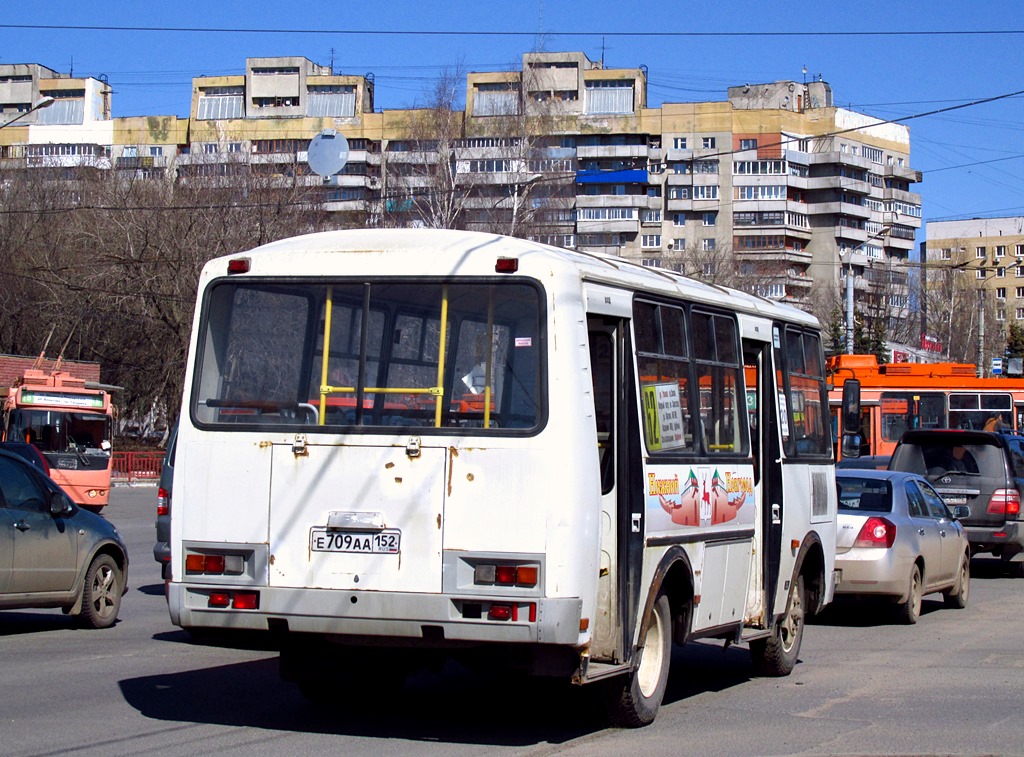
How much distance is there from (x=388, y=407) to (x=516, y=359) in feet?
2.41

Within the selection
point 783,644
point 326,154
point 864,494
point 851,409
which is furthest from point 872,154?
point 783,644

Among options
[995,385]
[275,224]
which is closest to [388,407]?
[995,385]

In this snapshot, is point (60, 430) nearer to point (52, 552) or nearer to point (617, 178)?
point (52, 552)

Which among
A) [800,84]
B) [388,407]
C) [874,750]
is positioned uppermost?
[800,84]

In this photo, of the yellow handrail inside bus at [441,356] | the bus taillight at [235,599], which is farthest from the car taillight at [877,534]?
the bus taillight at [235,599]

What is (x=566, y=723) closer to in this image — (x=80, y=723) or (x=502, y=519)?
(x=502, y=519)

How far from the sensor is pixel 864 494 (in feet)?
48.1

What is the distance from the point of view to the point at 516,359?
23.7 feet

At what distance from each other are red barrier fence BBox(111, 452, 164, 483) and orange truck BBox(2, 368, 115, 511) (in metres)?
10.8

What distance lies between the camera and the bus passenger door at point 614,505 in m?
7.60

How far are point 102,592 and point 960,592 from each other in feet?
31.1

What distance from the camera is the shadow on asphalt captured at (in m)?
8.05

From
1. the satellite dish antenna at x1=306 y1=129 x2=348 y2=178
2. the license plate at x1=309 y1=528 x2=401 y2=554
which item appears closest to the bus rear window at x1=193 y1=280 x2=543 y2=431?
the license plate at x1=309 y1=528 x2=401 y2=554

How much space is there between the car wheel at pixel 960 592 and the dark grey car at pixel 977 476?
2512 mm
